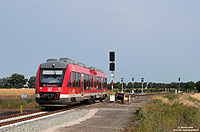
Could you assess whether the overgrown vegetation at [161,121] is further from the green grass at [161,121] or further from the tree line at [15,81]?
the tree line at [15,81]

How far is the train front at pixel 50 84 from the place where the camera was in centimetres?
2089

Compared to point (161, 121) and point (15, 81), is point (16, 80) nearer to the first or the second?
point (15, 81)

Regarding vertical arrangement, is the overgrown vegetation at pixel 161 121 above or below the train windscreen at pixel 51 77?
below

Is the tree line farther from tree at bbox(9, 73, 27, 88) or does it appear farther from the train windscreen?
the train windscreen

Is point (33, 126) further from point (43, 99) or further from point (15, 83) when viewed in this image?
point (15, 83)

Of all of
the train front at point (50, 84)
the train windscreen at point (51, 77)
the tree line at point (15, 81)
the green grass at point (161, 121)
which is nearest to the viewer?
the green grass at point (161, 121)

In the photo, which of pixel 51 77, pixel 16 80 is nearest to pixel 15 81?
pixel 16 80

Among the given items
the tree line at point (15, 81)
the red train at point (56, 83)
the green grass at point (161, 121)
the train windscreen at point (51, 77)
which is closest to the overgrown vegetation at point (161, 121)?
the green grass at point (161, 121)

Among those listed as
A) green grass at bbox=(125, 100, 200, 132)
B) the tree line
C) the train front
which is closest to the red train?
the train front

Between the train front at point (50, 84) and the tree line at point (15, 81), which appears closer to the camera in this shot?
the train front at point (50, 84)

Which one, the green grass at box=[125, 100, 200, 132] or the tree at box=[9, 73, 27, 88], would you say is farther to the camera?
the tree at box=[9, 73, 27, 88]

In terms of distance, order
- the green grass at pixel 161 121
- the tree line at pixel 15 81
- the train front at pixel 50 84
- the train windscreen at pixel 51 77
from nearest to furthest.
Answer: the green grass at pixel 161 121 < the train front at pixel 50 84 < the train windscreen at pixel 51 77 < the tree line at pixel 15 81

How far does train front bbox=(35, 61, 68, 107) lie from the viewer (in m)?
20.9

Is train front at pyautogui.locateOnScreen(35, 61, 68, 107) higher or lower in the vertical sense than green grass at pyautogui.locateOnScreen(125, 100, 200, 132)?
higher
